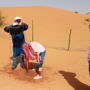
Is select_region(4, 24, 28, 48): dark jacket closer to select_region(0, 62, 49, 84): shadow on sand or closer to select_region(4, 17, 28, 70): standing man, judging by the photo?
select_region(4, 17, 28, 70): standing man

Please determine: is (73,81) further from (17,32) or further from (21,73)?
(17,32)

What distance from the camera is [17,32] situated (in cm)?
720

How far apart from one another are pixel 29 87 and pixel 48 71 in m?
→ 1.64

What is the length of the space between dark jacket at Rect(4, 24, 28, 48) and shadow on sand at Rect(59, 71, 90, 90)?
1711 mm

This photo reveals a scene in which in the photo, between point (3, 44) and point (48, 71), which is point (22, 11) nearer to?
point (3, 44)

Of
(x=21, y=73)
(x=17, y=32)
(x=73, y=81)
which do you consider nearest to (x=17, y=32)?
(x=17, y=32)

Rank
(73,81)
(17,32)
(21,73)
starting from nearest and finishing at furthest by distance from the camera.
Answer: (73,81)
(17,32)
(21,73)

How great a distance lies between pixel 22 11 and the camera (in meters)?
38.0

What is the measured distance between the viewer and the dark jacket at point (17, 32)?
713 centimetres

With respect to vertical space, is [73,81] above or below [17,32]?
below

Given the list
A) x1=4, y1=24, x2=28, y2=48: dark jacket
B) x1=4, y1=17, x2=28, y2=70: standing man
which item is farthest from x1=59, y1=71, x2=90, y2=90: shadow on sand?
x1=4, y1=24, x2=28, y2=48: dark jacket

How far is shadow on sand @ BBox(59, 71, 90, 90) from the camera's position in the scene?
6.27m

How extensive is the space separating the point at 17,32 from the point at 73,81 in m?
2.30

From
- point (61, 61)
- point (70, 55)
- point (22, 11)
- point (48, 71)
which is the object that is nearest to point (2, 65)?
point (48, 71)
